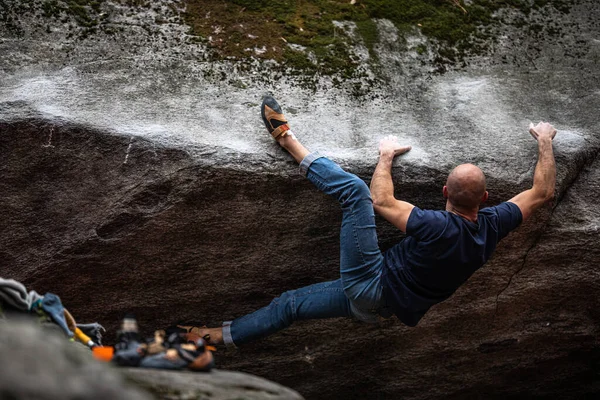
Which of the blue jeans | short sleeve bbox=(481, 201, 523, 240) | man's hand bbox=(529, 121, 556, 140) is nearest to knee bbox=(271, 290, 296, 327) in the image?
the blue jeans

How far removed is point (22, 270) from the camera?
457cm

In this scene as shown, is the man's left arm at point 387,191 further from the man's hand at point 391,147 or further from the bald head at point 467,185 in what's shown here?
the bald head at point 467,185

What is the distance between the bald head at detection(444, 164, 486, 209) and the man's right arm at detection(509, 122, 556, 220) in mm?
409

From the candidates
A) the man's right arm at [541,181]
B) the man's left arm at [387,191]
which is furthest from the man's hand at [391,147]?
the man's right arm at [541,181]

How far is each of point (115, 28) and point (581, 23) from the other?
13.6ft

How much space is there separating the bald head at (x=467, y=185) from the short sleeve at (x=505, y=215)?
19 centimetres

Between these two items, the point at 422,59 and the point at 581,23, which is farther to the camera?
the point at 581,23

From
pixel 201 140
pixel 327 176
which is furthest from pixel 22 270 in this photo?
pixel 327 176

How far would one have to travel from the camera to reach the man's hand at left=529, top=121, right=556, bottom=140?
4.86 metres

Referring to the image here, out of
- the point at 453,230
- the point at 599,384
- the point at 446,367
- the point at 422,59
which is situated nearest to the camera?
the point at 453,230

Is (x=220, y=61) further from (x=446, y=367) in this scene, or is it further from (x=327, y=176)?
(x=446, y=367)

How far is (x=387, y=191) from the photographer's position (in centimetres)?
442

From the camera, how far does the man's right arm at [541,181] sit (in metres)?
4.55

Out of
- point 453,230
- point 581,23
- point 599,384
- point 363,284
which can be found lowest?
point 599,384
